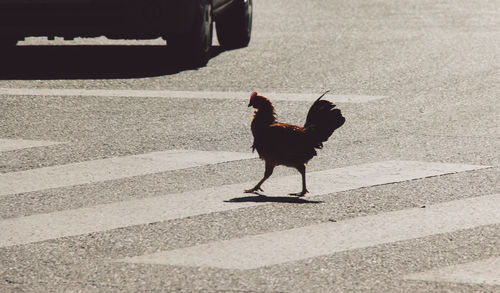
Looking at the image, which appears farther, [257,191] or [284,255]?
[257,191]

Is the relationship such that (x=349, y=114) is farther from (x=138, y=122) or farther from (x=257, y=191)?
(x=257, y=191)

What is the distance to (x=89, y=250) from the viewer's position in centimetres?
548

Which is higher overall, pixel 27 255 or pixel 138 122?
pixel 27 255

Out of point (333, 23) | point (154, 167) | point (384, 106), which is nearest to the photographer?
point (154, 167)

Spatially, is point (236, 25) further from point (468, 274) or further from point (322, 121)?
point (468, 274)

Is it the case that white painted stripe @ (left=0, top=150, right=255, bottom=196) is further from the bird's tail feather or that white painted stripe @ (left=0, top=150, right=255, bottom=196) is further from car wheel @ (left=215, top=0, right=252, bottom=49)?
car wheel @ (left=215, top=0, right=252, bottom=49)

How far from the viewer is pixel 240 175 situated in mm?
7344

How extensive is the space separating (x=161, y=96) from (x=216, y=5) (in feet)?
10.5

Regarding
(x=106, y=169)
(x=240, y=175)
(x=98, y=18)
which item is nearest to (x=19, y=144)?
(x=106, y=169)

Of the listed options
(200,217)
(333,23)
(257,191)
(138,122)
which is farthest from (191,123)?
(333,23)

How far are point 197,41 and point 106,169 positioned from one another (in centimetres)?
531

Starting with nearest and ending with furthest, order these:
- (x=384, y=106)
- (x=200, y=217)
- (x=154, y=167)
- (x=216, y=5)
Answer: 1. (x=200, y=217)
2. (x=154, y=167)
3. (x=384, y=106)
4. (x=216, y=5)

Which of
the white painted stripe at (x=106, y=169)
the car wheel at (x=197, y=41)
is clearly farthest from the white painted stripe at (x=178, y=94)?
the white painted stripe at (x=106, y=169)

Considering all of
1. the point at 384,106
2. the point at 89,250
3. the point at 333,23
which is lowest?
the point at 333,23
